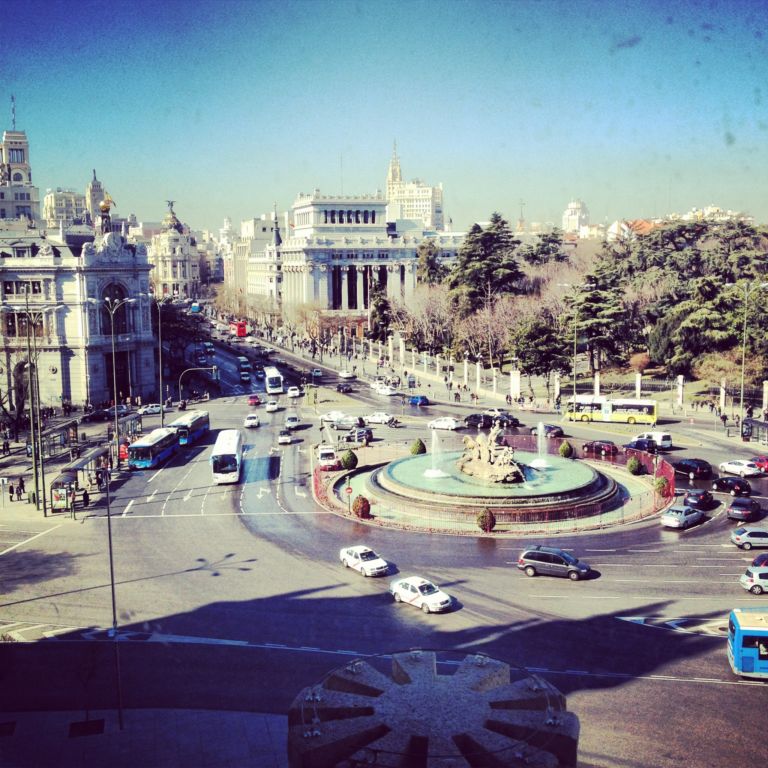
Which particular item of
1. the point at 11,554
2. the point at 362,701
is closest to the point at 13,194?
the point at 11,554

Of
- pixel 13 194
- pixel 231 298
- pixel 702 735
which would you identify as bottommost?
pixel 702 735

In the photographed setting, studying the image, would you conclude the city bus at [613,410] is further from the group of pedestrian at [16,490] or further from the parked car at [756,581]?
the group of pedestrian at [16,490]

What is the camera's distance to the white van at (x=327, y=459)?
48.5m

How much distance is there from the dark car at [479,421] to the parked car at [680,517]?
23657mm

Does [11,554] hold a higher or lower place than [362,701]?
lower

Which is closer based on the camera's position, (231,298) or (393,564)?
(393,564)

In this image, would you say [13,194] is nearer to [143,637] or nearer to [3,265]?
[3,265]

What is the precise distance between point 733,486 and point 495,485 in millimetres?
11618

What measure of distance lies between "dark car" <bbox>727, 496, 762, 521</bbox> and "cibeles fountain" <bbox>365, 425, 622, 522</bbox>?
5.27 metres

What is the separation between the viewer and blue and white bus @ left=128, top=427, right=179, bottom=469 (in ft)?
165

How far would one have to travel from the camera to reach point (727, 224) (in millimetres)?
94938

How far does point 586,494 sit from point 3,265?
168 ft

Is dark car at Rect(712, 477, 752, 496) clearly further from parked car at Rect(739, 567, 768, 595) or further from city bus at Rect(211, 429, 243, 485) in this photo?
city bus at Rect(211, 429, 243, 485)

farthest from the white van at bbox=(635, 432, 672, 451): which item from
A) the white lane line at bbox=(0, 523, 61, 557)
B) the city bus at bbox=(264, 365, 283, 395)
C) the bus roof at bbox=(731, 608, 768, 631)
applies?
the city bus at bbox=(264, 365, 283, 395)
